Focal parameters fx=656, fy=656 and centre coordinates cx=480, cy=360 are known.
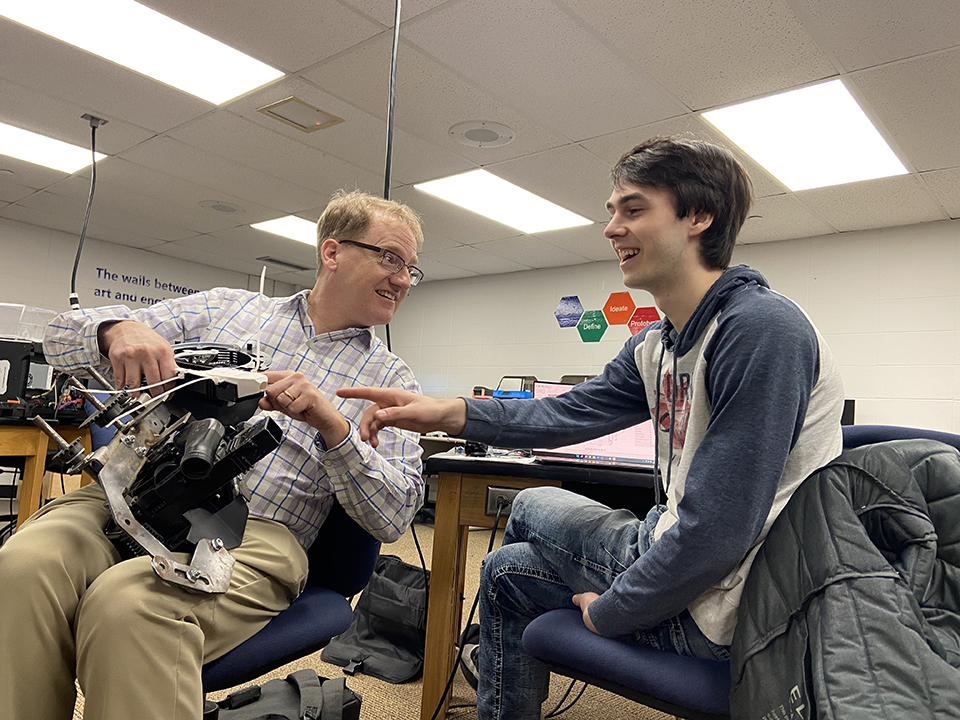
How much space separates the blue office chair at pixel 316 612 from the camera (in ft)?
3.35

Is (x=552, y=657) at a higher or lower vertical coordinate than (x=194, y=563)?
lower

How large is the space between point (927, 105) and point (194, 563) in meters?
3.68

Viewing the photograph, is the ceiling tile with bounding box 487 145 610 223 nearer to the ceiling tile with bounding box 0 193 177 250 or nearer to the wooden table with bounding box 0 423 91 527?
the wooden table with bounding box 0 423 91 527

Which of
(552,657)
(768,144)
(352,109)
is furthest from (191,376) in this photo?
(768,144)

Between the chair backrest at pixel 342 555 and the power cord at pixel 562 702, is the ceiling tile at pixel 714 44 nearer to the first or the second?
the chair backrest at pixel 342 555

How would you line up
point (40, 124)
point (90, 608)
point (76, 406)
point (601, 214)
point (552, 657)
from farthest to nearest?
point (601, 214) → point (40, 124) → point (76, 406) → point (552, 657) → point (90, 608)

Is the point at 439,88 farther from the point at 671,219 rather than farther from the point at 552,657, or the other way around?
the point at 552,657

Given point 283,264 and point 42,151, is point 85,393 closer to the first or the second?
point 42,151

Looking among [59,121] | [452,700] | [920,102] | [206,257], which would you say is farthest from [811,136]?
[206,257]

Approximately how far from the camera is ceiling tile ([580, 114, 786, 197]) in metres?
3.46

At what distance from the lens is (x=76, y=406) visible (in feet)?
8.75

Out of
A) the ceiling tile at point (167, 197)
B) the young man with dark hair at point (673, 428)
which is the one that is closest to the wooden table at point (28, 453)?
the young man with dark hair at point (673, 428)

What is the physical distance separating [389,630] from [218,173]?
3.58m

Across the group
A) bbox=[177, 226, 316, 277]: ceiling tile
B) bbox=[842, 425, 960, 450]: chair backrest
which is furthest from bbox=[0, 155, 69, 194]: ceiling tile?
bbox=[842, 425, 960, 450]: chair backrest
